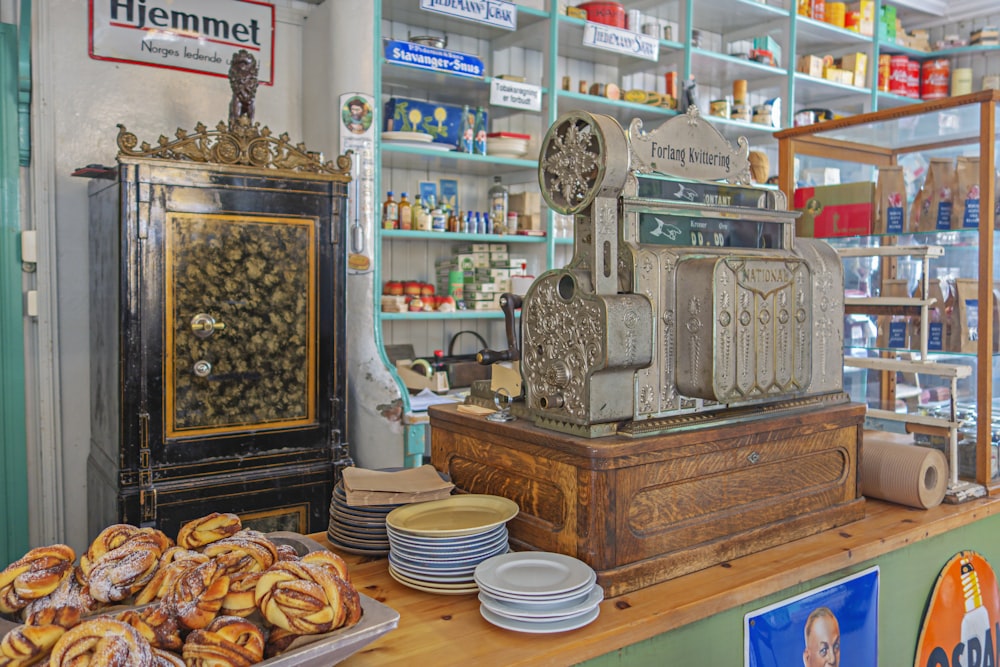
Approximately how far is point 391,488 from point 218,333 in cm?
143

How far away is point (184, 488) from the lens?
270 centimetres

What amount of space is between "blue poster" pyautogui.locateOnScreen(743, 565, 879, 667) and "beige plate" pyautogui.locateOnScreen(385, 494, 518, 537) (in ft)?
1.60

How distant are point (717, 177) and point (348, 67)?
6.96 feet

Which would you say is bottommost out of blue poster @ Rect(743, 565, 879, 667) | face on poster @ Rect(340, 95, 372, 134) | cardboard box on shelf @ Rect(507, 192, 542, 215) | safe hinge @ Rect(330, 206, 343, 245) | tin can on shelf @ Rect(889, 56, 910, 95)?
blue poster @ Rect(743, 565, 879, 667)

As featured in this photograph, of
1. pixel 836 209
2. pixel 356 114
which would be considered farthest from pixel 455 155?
pixel 836 209

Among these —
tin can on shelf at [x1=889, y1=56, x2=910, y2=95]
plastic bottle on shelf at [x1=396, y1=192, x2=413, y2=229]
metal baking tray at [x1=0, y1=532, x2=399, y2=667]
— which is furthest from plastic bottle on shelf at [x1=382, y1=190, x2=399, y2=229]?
tin can on shelf at [x1=889, y1=56, x2=910, y2=95]

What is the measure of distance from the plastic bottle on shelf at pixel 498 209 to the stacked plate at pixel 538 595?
275 centimetres

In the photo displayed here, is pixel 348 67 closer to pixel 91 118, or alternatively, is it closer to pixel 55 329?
pixel 91 118

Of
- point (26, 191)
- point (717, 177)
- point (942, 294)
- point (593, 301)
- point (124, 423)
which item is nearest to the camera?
point (593, 301)

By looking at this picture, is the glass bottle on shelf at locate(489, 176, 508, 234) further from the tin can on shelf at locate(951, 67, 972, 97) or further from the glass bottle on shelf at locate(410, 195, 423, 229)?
the tin can on shelf at locate(951, 67, 972, 97)

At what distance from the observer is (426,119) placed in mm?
3641

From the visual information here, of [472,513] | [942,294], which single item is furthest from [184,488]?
[942,294]

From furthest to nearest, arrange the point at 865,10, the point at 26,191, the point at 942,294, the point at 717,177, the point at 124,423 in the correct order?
1. the point at 865,10
2. the point at 26,191
3. the point at 124,423
4. the point at 942,294
5. the point at 717,177

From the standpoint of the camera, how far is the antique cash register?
4.65 feet
